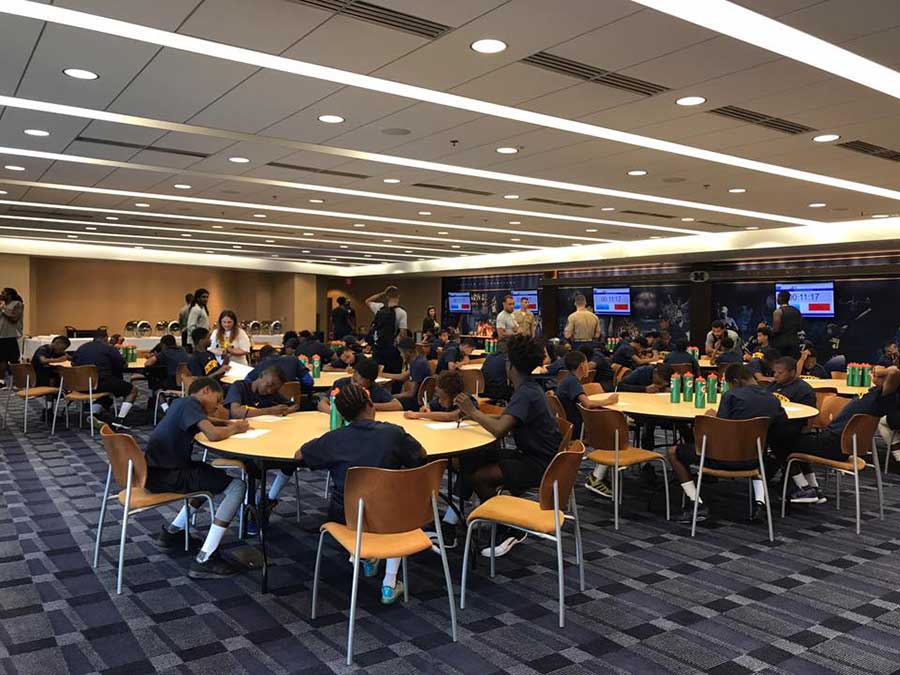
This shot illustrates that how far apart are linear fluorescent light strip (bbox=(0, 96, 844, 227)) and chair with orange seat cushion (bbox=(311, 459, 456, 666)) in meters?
4.28

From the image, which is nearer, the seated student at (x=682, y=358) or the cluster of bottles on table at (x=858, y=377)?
the cluster of bottles on table at (x=858, y=377)

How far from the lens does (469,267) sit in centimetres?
2020

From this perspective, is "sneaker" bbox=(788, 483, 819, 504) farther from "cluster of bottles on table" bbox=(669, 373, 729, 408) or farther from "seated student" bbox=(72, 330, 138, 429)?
"seated student" bbox=(72, 330, 138, 429)

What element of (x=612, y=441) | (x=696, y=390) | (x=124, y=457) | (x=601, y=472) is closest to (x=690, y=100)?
(x=696, y=390)

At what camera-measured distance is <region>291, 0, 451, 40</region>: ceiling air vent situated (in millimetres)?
3609

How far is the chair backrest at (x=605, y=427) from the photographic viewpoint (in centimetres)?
493

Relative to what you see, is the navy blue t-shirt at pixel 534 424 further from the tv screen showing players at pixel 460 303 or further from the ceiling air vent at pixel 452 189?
the tv screen showing players at pixel 460 303

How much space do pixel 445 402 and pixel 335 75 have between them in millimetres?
2330

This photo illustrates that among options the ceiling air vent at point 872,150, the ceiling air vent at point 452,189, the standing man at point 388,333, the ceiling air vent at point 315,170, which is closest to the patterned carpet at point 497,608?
the ceiling air vent at point 872,150

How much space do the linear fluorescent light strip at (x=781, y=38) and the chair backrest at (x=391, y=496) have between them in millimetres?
2517

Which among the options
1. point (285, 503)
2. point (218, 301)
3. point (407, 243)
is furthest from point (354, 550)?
point (218, 301)

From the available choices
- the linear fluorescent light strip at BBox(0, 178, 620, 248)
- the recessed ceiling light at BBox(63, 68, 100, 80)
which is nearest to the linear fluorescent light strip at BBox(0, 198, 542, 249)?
the linear fluorescent light strip at BBox(0, 178, 620, 248)

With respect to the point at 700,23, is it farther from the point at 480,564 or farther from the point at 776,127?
the point at 480,564

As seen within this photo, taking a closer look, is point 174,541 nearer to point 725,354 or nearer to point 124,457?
point 124,457
